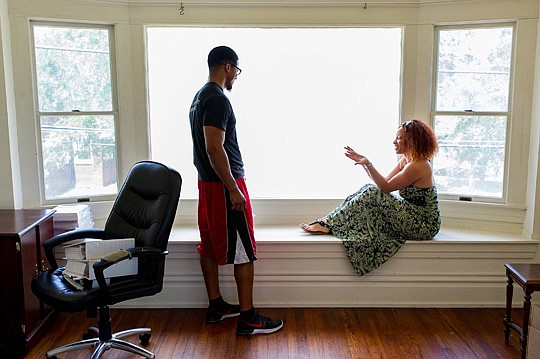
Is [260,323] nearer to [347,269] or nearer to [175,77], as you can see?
[347,269]

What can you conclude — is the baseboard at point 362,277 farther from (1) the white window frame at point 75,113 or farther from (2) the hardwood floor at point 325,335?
(1) the white window frame at point 75,113

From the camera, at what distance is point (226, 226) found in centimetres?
273

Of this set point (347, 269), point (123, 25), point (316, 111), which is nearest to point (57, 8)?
point (123, 25)

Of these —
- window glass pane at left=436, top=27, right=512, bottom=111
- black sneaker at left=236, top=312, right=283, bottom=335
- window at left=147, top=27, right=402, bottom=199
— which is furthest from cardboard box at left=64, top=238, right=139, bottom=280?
window glass pane at left=436, top=27, right=512, bottom=111

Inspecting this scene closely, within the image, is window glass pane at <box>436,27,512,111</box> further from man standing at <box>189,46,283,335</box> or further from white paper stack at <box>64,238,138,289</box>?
white paper stack at <box>64,238,138,289</box>

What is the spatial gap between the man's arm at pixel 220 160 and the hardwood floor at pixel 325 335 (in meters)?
0.82

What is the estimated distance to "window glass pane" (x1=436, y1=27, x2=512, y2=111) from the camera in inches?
132

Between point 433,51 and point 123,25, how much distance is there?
7.28 feet

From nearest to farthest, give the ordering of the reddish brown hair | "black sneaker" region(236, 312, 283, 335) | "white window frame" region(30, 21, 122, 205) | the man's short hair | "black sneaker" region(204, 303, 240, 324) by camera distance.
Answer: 1. the man's short hair
2. "black sneaker" region(236, 312, 283, 335)
3. "black sneaker" region(204, 303, 240, 324)
4. the reddish brown hair
5. "white window frame" region(30, 21, 122, 205)

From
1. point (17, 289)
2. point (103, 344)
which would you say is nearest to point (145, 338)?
point (103, 344)

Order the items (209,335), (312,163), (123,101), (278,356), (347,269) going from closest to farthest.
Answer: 1. (278,356)
2. (209,335)
3. (347,269)
4. (123,101)
5. (312,163)

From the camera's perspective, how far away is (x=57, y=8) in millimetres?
3184

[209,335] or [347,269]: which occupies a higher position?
[347,269]

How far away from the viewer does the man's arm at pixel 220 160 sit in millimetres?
2598
